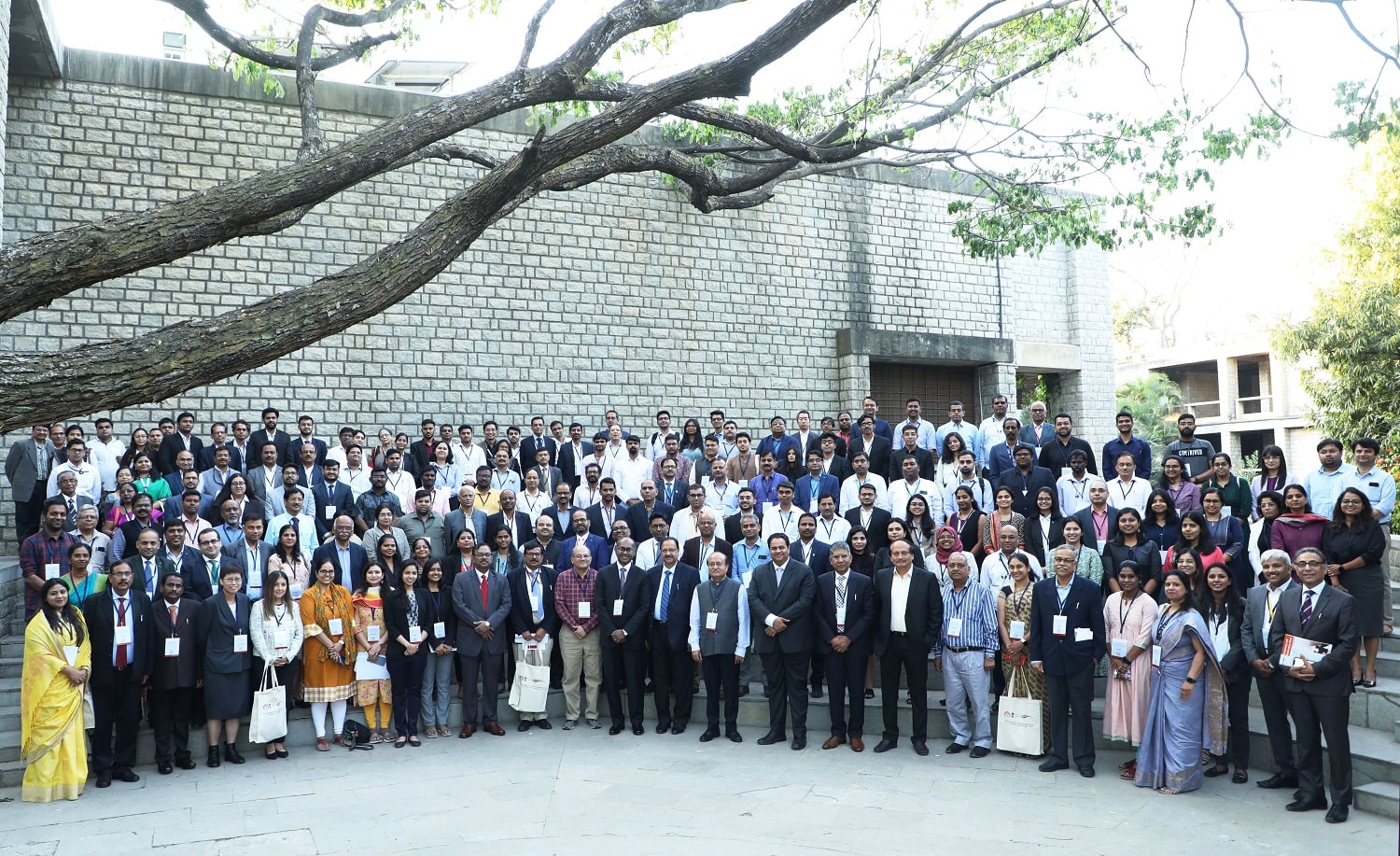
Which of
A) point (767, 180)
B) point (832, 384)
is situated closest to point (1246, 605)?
point (767, 180)

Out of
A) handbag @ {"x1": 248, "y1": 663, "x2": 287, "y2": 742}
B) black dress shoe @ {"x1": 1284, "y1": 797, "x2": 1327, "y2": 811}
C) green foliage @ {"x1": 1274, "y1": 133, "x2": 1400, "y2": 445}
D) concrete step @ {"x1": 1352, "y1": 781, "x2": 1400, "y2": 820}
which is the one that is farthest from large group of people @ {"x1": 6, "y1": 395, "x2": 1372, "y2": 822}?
green foliage @ {"x1": 1274, "y1": 133, "x2": 1400, "y2": 445}

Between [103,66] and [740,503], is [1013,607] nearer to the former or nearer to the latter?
[740,503]

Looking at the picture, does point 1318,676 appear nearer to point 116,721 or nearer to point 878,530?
point 878,530

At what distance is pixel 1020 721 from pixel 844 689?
52.6 inches

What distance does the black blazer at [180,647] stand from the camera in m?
7.51

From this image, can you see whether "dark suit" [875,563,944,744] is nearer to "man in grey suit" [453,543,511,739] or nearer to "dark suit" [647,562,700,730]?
"dark suit" [647,562,700,730]

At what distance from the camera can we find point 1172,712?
6.74m

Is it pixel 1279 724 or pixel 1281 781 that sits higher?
pixel 1279 724

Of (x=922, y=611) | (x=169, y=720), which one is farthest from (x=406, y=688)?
(x=922, y=611)

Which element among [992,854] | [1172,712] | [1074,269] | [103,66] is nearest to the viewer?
[992,854]

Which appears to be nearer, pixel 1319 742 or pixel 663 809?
pixel 1319 742

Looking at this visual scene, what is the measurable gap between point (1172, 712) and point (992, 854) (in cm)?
193

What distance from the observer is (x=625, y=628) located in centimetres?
859

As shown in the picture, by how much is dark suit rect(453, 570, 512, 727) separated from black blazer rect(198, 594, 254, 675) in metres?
1.60
